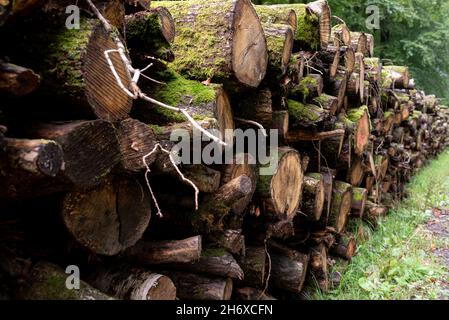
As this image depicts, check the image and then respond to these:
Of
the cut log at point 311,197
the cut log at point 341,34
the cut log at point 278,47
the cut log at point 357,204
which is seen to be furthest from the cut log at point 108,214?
the cut log at point 357,204

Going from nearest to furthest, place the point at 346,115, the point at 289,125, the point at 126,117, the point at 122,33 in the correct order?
1. the point at 126,117
2. the point at 122,33
3. the point at 289,125
4. the point at 346,115

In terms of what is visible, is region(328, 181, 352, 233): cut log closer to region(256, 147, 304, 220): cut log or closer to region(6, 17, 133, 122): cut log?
region(256, 147, 304, 220): cut log

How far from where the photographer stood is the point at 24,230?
154cm

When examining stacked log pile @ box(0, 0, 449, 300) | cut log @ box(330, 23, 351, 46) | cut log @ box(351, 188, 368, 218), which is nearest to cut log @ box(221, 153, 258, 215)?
stacked log pile @ box(0, 0, 449, 300)

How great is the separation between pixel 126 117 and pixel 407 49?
14053 millimetres

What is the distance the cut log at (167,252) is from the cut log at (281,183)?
0.81 metres

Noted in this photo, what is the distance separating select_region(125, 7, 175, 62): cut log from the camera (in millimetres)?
1882

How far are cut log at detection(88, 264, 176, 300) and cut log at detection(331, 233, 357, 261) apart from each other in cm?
247

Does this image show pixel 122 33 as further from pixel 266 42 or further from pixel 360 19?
pixel 360 19

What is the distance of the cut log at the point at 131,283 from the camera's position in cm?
171

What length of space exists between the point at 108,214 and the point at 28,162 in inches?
20.7

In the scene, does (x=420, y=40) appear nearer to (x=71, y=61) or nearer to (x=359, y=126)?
(x=359, y=126)

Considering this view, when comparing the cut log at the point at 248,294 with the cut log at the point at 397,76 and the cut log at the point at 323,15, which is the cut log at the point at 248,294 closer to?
the cut log at the point at 323,15
